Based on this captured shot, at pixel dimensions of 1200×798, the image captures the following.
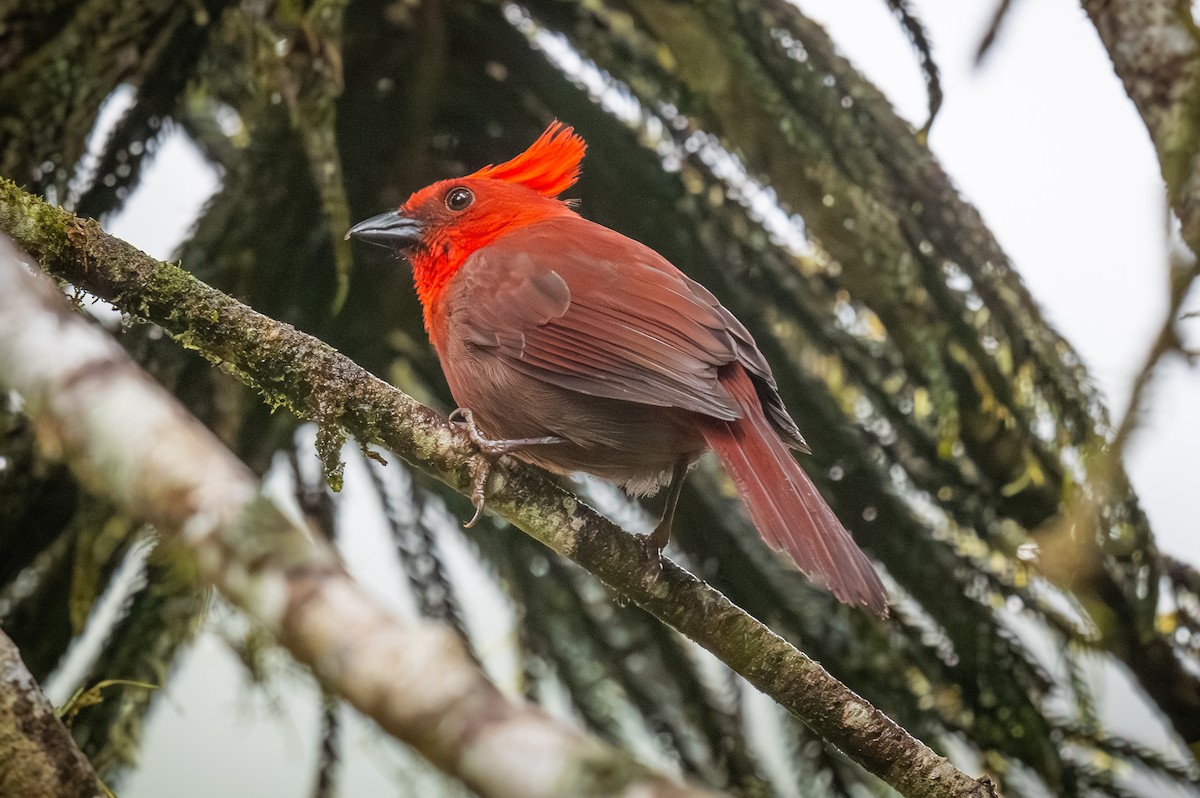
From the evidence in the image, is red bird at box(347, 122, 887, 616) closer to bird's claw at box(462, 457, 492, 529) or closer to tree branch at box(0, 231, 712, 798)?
bird's claw at box(462, 457, 492, 529)

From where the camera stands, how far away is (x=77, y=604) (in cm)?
174

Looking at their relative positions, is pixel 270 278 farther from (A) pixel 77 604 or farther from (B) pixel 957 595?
(B) pixel 957 595

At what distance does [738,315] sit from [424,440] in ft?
2.71

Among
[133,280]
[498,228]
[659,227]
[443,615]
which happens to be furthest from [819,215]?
[133,280]

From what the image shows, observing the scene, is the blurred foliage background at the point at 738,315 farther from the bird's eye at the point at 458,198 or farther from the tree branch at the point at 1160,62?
the tree branch at the point at 1160,62

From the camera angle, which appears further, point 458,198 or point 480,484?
point 458,198

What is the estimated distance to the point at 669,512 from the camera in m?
1.79

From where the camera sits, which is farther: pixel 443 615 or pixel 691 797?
pixel 443 615

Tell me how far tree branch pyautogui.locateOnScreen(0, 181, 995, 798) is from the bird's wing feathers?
0.75ft

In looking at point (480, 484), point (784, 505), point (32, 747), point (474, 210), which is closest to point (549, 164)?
point (474, 210)

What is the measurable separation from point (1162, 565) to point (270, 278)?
1807 millimetres

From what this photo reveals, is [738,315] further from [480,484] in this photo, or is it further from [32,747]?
[32,747]

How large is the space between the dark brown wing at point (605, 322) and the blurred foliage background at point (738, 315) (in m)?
0.23

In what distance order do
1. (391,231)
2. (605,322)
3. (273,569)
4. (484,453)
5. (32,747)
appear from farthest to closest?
(391,231) < (605,322) < (484,453) < (32,747) < (273,569)
